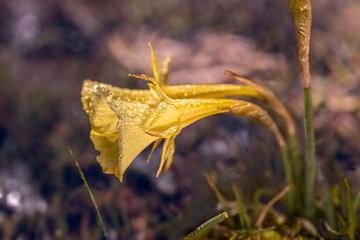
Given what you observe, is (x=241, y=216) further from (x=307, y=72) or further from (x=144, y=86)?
(x=144, y=86)

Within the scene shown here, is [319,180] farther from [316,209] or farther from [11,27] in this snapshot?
[11,27]

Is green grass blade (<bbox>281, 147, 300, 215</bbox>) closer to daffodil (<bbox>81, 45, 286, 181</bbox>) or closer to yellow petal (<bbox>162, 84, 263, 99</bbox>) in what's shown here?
daffodil (<bbox>81, 45, 286, 181</bbox>)

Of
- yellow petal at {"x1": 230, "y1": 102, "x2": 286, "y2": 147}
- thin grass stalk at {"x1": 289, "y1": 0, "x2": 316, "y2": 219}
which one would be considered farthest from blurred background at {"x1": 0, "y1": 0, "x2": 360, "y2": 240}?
yellow petal at {"x1": 230, "y1": 102, "x2": 286, "y2": 147}

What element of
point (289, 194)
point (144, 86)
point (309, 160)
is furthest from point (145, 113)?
point (144, 86)

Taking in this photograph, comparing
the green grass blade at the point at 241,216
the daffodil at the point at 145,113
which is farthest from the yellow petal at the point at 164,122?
the green grass blade at the point at 241,216

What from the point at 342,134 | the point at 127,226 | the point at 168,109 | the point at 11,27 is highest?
the point at 11,27

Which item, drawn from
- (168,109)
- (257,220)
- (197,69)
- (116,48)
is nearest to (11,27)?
(116,48)
